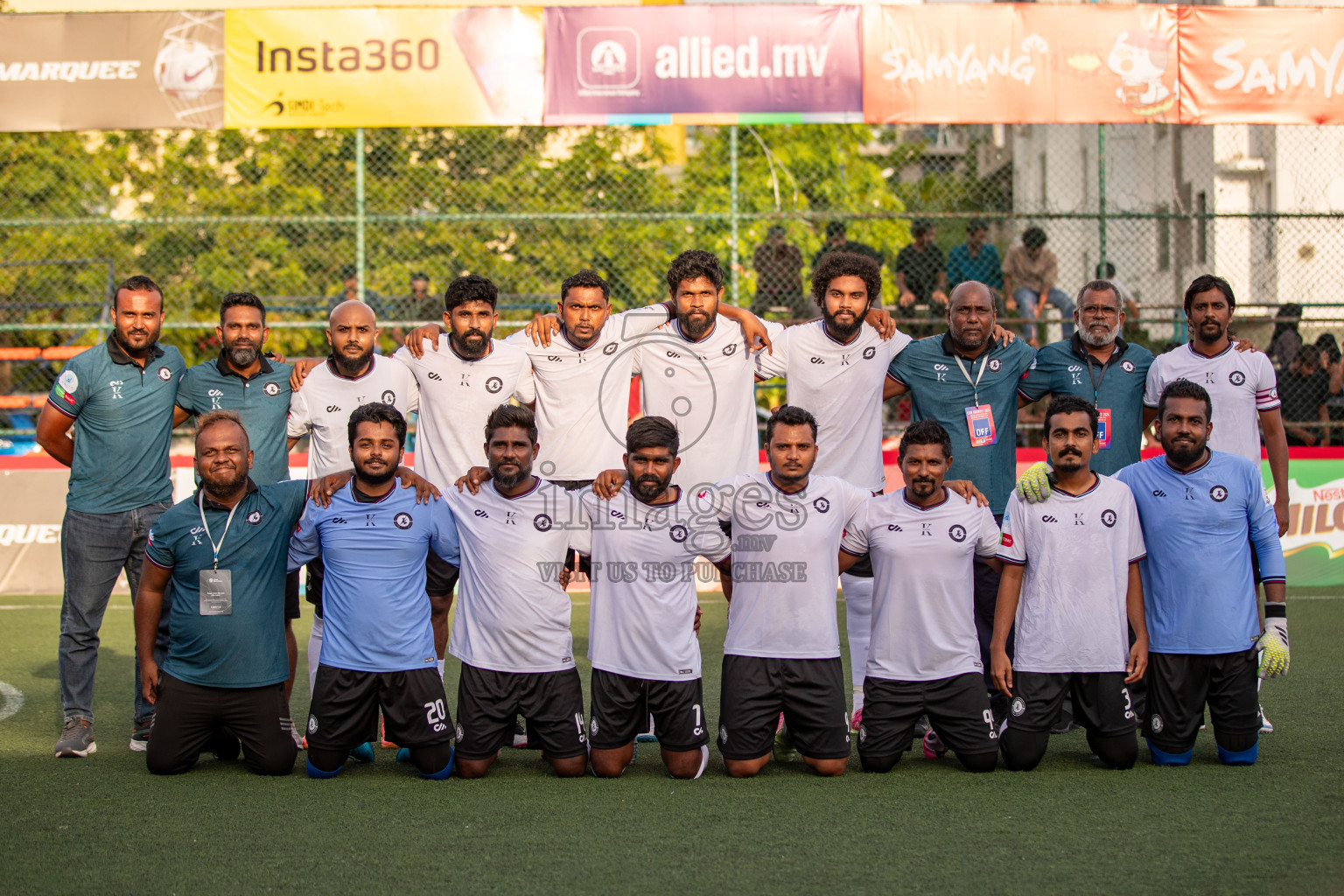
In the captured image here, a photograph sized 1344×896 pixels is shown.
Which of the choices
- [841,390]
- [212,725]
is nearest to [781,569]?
[841,390]

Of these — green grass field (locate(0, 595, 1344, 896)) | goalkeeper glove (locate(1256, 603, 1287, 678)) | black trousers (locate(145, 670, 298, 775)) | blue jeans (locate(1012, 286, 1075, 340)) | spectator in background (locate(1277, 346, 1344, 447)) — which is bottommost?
green grass field (locate(0, 595, 1344, 896))

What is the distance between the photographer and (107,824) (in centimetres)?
489

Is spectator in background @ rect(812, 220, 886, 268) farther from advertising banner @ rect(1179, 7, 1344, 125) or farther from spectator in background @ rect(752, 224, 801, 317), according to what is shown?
advertising banner @ rect(1179, 7, 1344, 125)

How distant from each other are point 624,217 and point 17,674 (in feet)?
22.3

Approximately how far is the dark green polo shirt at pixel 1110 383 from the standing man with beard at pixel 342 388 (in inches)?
132

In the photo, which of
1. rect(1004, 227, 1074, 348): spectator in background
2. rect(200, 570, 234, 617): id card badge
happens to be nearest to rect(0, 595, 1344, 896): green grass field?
rect(200, 570, 234, 617): id card badge

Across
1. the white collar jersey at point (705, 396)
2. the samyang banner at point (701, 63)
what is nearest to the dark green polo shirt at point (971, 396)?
the white collar jersey at point (705, 396)

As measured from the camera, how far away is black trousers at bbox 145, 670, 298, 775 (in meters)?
5.66

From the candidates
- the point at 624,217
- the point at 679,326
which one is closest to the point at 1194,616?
the point at 679,326

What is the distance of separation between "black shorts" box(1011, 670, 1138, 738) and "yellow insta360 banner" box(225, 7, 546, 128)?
8.09m

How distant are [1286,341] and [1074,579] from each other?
8260 millimetres

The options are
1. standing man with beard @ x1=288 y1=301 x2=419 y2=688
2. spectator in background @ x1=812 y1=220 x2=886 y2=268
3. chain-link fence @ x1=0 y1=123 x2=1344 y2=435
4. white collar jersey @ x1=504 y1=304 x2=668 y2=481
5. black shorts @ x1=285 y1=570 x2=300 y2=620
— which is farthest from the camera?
chain-link fence @ x1=0 y1=123 x2=1344 y2=435

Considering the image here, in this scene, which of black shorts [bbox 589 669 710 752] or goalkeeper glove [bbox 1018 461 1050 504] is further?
goalkeeper glove [bbox 1018 461 1050 504]

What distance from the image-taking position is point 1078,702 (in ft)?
19.0
